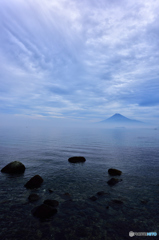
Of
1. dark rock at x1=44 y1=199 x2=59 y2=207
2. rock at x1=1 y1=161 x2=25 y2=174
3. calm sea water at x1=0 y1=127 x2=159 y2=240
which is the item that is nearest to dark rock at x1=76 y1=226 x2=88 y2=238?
calm sea water at x1=0 y1=127 x2=159 y2=240

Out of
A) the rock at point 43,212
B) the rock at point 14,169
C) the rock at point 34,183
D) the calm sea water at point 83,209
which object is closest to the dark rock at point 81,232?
the calm sea water at point 83,209

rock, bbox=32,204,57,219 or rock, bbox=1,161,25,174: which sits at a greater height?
rock, bbox=1,161,25,174

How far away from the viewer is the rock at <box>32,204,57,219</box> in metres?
8.39

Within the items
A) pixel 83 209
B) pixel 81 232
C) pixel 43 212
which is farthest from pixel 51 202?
pixel 81 232

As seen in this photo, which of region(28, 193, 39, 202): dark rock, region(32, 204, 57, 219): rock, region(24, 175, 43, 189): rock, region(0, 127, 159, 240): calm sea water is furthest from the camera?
region(24, 175, 43, 189): rock

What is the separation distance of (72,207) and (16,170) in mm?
10835

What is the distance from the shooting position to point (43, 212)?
8.55 m

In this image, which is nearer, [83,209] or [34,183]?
[83,209]

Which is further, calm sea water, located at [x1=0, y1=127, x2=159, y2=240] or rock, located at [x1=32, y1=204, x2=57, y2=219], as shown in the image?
rock, located at [x1=32, y1=204, x2=57, y2=219]

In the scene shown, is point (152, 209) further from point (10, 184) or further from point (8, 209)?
point (10, 184)

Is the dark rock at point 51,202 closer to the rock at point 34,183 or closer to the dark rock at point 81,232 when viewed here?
the dark rock at point 81,232

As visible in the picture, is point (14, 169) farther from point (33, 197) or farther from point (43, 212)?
point (43, 212)

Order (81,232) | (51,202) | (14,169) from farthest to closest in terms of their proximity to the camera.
Result: (14,169) → (51,202) → (81,232)

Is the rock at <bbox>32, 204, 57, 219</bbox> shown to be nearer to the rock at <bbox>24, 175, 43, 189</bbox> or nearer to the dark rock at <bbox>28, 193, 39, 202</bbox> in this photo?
the dark rock at <bbox>28, 193, 39, 202</bbox>
